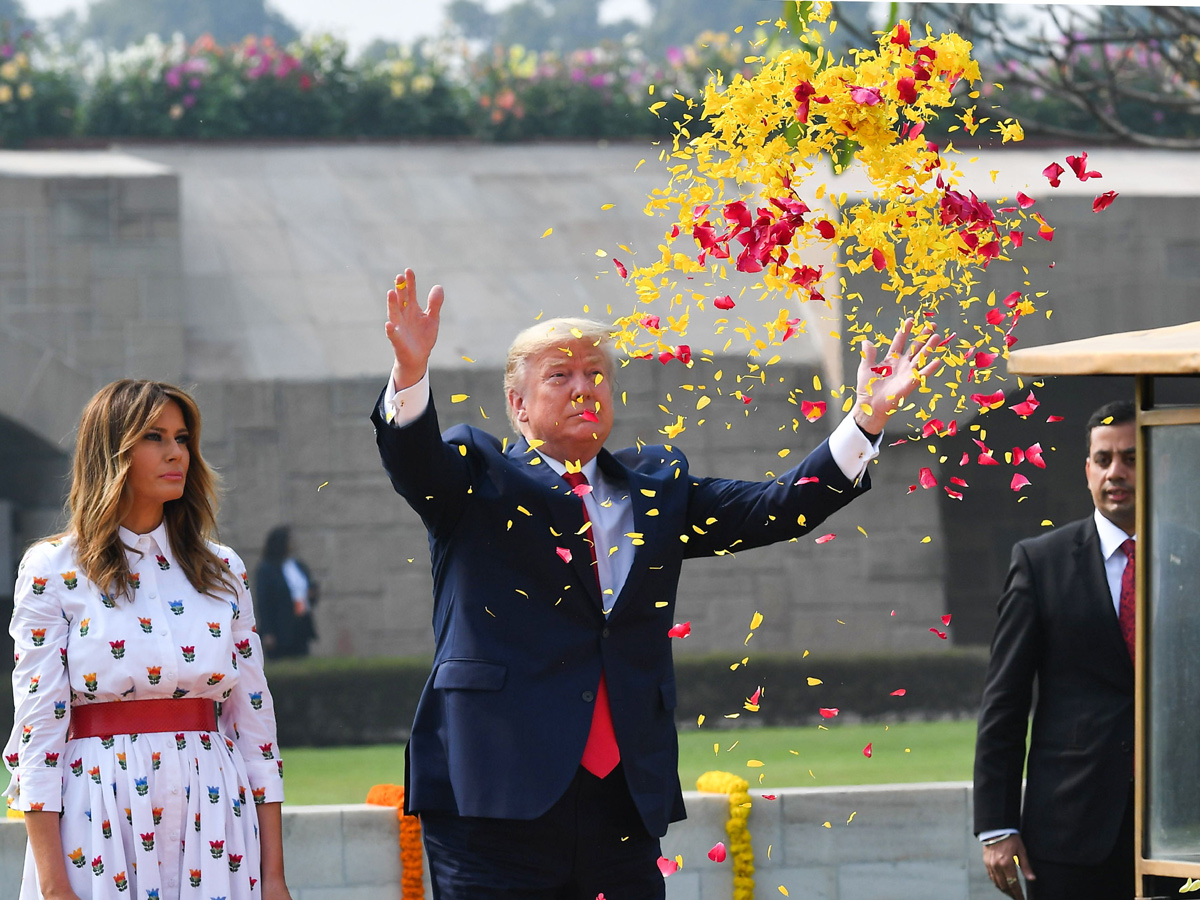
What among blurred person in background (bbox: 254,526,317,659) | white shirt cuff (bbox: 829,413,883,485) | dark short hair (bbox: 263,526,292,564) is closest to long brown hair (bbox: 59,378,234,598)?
white shirt cuff (bbox: 829,413,883,485)

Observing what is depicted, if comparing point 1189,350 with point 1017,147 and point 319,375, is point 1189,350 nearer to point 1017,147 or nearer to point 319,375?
point 319,375

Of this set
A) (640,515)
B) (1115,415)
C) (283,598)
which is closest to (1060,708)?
(1115,415)

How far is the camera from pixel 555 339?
9.92ft

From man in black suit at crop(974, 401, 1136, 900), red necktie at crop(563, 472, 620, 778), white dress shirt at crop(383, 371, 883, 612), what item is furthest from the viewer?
man in black suit at crop(974, 401, 1136, 900)

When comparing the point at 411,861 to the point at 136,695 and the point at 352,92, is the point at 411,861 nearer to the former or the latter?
the point at 136,695

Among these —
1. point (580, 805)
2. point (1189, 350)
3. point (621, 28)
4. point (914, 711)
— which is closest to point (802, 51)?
point (1189, 350)

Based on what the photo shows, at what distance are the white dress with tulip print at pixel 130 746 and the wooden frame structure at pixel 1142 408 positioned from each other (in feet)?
5.31

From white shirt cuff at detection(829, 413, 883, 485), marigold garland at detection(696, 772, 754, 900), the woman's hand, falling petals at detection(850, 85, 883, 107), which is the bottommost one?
marigold garland at detection(696, 772, 754, 900)

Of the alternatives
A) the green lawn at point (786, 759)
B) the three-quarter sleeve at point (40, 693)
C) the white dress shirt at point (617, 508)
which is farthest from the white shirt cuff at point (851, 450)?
the green lawn at point (786, 759)

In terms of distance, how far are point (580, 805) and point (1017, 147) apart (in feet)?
32.5

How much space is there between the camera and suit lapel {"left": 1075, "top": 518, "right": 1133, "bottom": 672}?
3.46 metres

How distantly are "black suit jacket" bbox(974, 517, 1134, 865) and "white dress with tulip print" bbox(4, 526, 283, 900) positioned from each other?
165 centimetres

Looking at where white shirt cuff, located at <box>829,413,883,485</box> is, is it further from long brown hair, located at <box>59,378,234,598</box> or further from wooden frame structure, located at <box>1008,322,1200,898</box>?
long brown hair, located at <box>59,378,234,598</box>

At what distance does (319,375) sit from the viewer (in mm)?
9258
